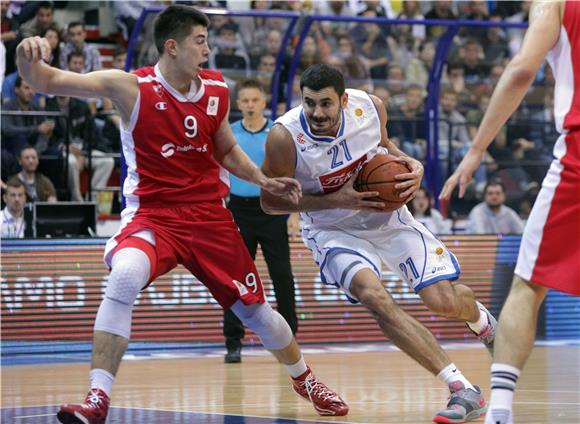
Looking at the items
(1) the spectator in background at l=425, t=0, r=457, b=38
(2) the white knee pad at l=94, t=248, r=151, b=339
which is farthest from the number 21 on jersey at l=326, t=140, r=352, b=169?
(1) the spectator in background at l=425, t=0, r=457, b=38

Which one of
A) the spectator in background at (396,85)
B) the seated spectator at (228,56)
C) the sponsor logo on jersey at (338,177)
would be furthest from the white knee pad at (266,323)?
the spectator in background at (396,85)

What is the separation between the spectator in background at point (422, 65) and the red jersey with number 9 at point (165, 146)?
6.67 meters

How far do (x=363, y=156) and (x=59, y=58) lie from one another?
652 centimetres

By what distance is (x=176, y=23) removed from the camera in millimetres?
6062

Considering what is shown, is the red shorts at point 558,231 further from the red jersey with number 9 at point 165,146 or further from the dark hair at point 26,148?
the dark hair at point 26,148

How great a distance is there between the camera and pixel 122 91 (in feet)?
19.3

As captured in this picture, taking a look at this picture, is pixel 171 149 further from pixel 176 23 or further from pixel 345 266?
pixel 345 266

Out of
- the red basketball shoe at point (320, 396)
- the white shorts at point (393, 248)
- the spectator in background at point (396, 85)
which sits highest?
the spectator in background at point (396, 85)

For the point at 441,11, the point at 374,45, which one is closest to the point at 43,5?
the point at 374,45

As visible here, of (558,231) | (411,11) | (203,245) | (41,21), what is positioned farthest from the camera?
(411,11)

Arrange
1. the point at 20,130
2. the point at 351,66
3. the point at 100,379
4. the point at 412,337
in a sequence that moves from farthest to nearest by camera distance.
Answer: the point at 351,66 < the point at 20,130 < the point at 412,337 < the point at 100,379

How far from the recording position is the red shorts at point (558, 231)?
14.6 ft

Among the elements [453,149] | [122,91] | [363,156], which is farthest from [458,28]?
[122,91]

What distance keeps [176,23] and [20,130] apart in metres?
5.71
